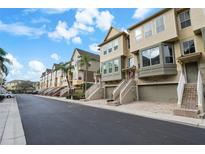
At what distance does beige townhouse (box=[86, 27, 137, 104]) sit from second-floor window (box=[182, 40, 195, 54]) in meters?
6.29

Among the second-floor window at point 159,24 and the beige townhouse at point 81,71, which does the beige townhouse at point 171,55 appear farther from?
the beige townhouse at point 81,71

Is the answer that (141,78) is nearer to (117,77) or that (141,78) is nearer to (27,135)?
(117,77)

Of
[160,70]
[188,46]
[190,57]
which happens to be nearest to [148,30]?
[188,46]

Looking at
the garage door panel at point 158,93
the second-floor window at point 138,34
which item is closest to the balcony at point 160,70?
the garage door panel at point 158,93

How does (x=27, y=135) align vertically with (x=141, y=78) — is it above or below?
below

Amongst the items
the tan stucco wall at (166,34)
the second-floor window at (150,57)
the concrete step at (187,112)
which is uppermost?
the tan stucco wall at (166,34)

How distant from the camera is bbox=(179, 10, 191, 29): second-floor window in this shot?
576 inches

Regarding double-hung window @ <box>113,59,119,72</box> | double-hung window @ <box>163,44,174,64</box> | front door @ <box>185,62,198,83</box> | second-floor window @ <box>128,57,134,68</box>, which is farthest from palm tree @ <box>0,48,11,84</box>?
front door @ <box>185,62,198,83</box>

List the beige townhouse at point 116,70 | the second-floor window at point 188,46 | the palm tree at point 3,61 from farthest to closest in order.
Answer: the palm tree at point 3,61 < the beige townhouse at point 116,70 < the second-floor window at point 188,46

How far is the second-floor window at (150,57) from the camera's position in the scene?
16203 millimetres

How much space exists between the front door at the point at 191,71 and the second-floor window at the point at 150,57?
2863 millimetres
